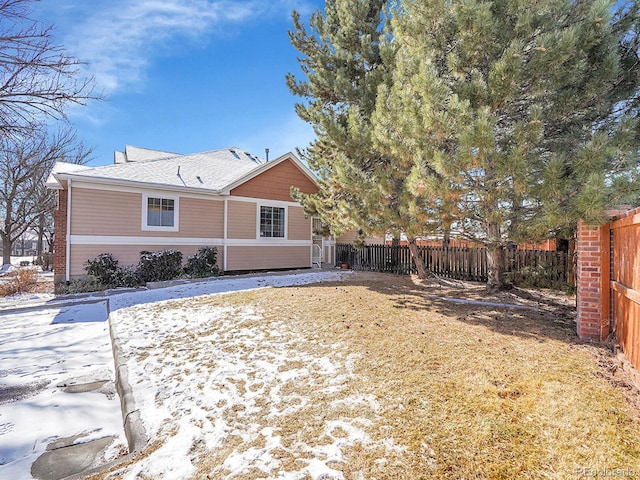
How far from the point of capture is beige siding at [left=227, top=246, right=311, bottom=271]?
41.1ft

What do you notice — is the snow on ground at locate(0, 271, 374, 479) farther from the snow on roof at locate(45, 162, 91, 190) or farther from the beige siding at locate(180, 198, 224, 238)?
the beige siding at locate(180, 198, 224, 238)

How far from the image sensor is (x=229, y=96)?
13.4 meters

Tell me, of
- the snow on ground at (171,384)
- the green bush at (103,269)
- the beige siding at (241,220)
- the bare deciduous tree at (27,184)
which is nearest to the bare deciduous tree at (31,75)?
the green bush at (103,269)

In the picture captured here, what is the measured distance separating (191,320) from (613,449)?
5.70m

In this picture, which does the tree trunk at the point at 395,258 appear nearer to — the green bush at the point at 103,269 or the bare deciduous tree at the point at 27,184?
the green bush at the point at 103,269

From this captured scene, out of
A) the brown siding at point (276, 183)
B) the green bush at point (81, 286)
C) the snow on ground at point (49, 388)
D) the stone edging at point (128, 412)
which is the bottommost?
the snow on ground at point (49, 388)

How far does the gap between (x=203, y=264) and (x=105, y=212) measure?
344 cm

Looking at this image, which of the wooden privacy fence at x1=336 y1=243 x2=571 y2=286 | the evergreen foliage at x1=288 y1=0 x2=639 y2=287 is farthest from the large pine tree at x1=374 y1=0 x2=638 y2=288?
the wooden privacy fence at x1=336 y1=243 x2=571 y2=286

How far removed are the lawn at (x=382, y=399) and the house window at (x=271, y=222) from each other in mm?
8108

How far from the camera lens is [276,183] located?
13.6 metres

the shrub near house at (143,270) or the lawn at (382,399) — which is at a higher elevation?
the shrub near house at (143,270)

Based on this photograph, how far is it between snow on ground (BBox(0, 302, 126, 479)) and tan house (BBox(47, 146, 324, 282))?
161 inches

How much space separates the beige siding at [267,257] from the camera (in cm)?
1252

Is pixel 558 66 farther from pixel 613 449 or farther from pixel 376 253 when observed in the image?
pixel 376 253
